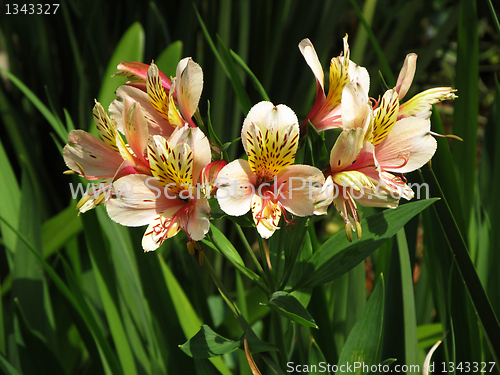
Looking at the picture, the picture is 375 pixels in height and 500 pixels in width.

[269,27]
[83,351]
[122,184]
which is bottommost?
[83,351]

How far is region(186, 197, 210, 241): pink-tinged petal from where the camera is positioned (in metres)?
0.33

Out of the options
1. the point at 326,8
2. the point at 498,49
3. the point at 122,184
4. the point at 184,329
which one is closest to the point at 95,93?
the point at 326,8

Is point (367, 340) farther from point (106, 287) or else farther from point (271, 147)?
point (106, 287)

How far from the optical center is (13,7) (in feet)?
3.69

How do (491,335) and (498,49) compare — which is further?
(498,49)

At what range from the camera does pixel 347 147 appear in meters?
0.34

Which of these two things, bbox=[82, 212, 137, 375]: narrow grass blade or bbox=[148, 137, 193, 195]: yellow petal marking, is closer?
bbox=[148, 137, 193, 195]: yellow petal marking

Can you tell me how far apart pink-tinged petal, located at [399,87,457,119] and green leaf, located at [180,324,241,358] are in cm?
29

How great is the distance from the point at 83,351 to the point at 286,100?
80 centimetres

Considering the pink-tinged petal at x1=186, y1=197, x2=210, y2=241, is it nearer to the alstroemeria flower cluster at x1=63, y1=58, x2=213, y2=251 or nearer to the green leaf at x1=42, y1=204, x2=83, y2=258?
the alstroemeria flower cluster at x1=63, y1=58, x2=213, y2=251

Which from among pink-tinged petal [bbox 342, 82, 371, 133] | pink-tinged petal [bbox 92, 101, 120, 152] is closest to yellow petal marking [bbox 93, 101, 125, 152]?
pink-tinged petal [bbox 92, 101, 120, 152]

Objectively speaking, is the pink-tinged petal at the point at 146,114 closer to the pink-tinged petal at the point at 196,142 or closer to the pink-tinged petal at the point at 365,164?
the pink-tinged petal at the point at 196,142

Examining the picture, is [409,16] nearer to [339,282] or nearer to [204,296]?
[339,282]

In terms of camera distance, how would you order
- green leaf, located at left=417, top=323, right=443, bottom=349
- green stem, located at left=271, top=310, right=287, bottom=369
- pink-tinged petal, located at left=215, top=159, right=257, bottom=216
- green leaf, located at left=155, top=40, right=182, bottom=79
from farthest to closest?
green leaf, located at left=155, top=40, right=182, bottom=79 < green leaf, located at left=417, top=323, right=443, bottom=349 < green stem, located at left=271, top=310, right=287, bottom=369 < pink-tinged petal, located at left=215, top=159, right=257, bottom=216
